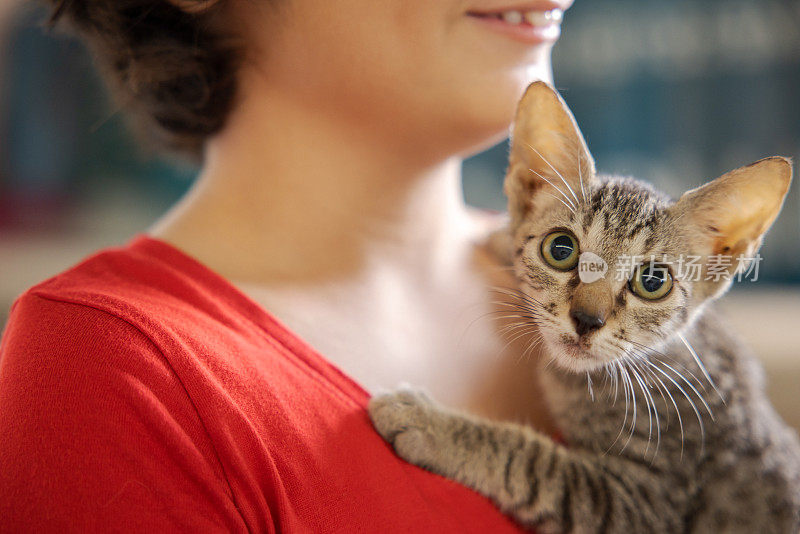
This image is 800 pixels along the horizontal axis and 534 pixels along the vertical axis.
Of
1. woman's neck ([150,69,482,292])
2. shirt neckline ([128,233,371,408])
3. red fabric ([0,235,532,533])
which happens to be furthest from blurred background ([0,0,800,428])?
red fabric ([0,235,532,533])

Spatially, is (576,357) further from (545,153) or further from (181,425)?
(181,425)

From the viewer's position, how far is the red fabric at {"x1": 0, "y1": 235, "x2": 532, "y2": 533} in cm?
59

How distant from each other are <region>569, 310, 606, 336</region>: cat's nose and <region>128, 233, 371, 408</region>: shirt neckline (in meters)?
0.29

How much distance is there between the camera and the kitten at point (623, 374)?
72 cm

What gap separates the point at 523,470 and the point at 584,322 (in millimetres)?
251

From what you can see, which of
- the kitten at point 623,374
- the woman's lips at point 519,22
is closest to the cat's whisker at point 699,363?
the kitten at point 623,374

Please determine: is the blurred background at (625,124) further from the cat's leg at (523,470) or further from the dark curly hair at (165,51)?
the cat's leg at (523,470)

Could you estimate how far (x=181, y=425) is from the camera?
2.14 ft

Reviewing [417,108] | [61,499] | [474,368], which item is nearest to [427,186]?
[417,108]

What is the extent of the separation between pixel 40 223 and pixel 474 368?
114 inches

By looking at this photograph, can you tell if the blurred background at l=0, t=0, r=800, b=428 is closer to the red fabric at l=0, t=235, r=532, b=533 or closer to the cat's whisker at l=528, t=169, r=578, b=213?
the red fabric at l=0, t=235, r=532, b=533

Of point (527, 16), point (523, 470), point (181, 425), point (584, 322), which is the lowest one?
point (523, 470)

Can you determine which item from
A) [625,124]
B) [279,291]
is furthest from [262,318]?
[625,124]

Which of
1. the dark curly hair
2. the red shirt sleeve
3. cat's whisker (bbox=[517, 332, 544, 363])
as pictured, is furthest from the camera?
the dark curly hair
